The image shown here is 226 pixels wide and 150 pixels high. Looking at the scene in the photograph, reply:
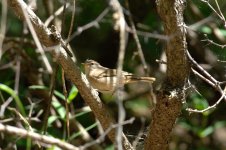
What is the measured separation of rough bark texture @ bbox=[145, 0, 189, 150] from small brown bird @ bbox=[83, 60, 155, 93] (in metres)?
1.27

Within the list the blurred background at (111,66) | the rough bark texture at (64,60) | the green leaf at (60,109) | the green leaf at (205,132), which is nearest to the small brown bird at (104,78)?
the blurred background at (111,66)

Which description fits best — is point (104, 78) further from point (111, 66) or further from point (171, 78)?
point (171, 78)

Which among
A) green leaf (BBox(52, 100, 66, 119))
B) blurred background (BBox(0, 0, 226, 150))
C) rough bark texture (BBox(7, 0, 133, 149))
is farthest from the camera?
blurred background (BBox(0, 0, 226, 150))

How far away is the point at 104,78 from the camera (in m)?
4.42

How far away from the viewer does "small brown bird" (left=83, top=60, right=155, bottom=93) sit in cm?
430

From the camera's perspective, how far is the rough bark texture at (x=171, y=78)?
2.60m

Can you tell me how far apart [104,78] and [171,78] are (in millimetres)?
1659

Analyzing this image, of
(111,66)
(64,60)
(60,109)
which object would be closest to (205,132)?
(60,109)

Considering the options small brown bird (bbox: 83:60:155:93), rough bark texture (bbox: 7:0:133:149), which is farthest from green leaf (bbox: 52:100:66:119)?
rough bark texture (bbox: 7:0:133:149)

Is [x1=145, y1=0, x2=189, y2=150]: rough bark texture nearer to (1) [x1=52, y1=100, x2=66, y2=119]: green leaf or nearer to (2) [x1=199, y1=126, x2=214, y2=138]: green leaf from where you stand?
(1) [x1=52, y1=100, x2=66, y2=119]: green leaf

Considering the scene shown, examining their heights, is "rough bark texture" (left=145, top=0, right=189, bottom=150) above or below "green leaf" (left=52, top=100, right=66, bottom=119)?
above

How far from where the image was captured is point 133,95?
557 centimetres

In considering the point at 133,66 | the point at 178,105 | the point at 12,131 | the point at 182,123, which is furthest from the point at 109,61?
the point at 12,131

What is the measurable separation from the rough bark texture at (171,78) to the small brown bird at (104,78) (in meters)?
1.27
